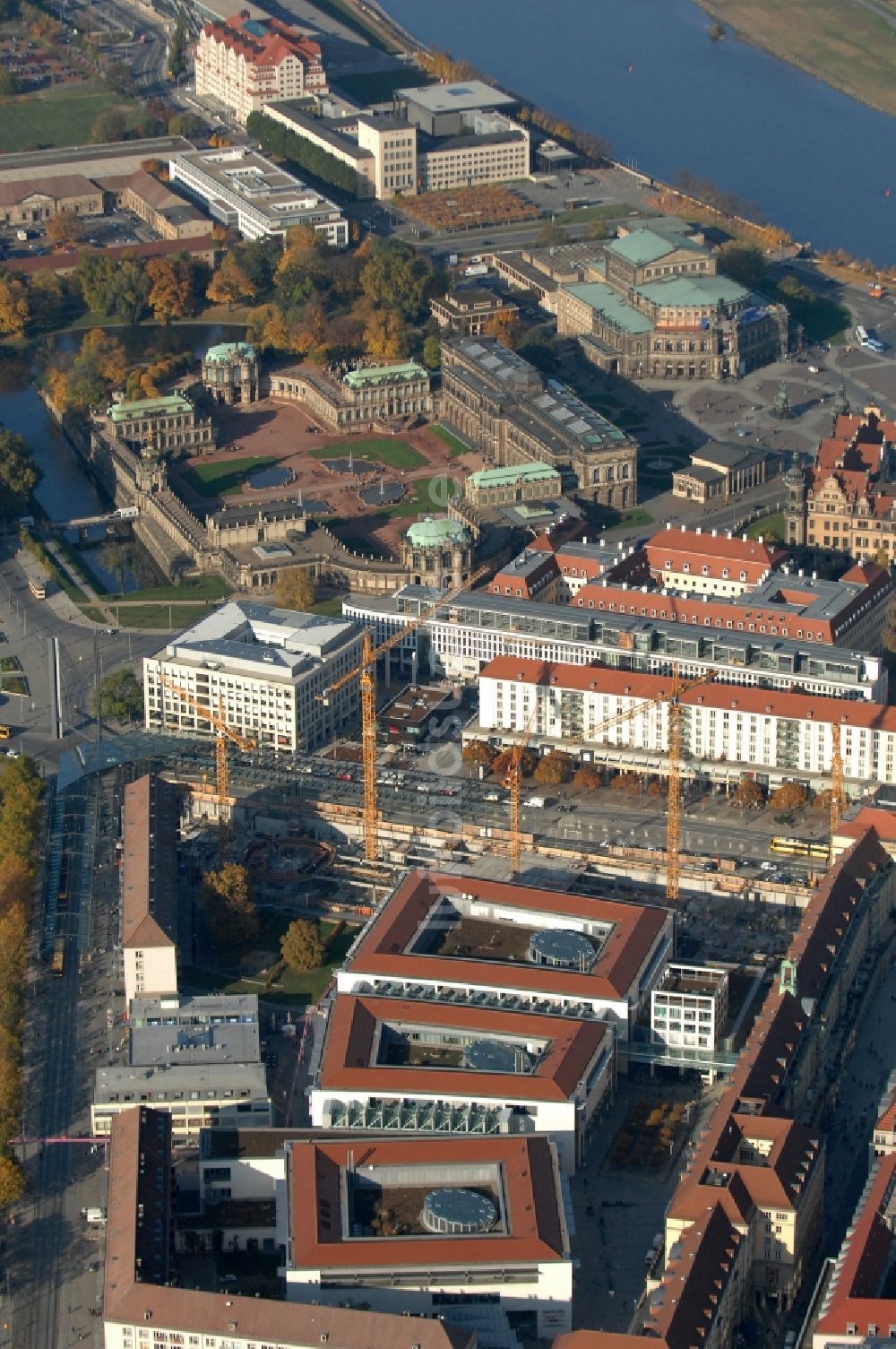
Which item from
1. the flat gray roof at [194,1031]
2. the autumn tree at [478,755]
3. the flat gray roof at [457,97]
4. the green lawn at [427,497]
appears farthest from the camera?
the flat gray roof at [457,97]

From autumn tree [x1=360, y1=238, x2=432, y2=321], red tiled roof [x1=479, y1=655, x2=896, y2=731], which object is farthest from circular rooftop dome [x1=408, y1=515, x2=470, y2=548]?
autumn tree [x1=360, y1=238, x2=432, y2=321]

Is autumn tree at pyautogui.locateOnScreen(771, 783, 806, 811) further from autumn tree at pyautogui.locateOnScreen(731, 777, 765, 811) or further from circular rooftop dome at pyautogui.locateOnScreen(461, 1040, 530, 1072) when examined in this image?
circular rooftop dome at pyautogui.locateOnScreen(461, 1040, 530, 1072)

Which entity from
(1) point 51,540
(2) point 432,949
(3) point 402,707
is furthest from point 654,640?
(1) point 51,540

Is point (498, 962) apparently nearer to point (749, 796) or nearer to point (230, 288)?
point (749, 796)

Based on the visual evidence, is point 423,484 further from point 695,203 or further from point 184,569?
point 695,203

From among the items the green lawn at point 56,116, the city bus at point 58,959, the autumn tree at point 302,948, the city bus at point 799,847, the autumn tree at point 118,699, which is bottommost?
the green lawn at point 56,116

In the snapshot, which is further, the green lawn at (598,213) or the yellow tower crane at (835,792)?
the green lawn at (598,213)

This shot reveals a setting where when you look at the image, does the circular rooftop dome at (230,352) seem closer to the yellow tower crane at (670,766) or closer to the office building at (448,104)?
Answer: the office building at (448,104)

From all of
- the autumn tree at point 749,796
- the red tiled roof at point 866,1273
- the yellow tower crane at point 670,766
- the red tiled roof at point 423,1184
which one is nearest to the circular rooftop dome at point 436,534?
the yellow tower crane at point 670,766
